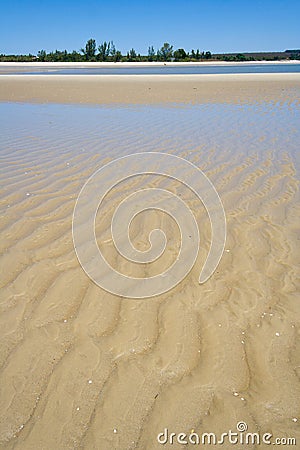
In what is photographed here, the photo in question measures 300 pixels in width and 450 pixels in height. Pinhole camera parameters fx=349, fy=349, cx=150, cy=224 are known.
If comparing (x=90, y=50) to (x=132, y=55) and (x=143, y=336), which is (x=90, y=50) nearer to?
(x=132, y=55)

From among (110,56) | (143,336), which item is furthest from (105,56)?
(143,336)

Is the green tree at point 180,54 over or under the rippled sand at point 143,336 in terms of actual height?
over

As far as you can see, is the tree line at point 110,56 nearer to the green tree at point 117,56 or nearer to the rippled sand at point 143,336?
the green tree at point 117,56

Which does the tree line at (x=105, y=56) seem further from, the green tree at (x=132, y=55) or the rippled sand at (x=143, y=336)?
the rippled sand at (x=143, y=336)

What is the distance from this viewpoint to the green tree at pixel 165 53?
92.0 meters

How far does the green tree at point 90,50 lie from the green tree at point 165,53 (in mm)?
17936

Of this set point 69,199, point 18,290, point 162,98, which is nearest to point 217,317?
point 18,290

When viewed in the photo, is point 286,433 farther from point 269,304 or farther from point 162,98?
point 162,98

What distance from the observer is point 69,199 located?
436 cm

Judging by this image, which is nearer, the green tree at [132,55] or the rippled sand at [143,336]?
the rippled sand at [143,336]

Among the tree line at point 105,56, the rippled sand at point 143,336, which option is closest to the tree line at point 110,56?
the tree line at point 105,56

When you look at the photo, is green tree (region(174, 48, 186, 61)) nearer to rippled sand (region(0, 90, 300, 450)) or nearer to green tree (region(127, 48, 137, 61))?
green tree (region(127, 48, 137, 61))

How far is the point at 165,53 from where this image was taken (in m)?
93.2

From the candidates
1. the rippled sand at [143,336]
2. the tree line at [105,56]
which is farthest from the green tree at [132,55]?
the rippled sand at [143,336]
